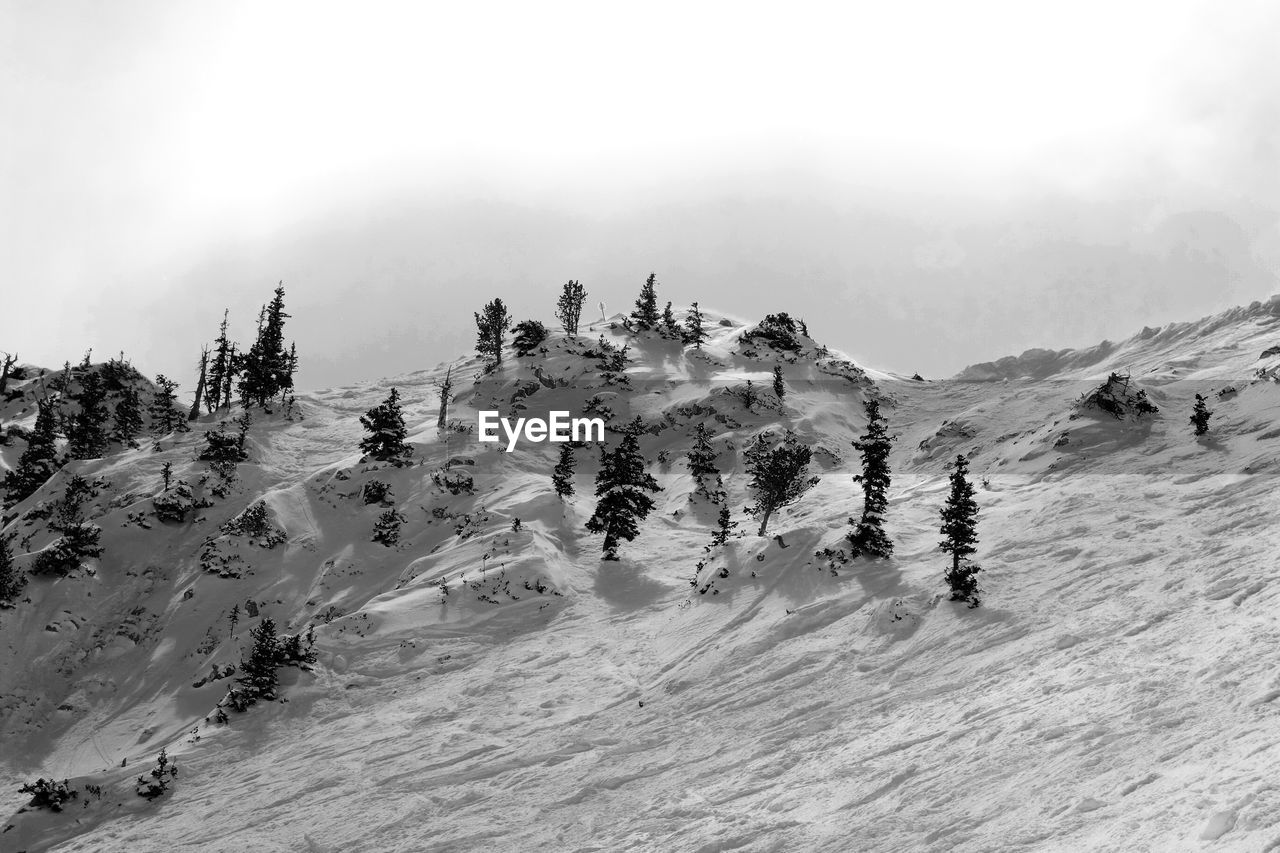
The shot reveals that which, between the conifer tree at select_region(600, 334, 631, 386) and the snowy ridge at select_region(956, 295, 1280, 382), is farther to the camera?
the conifer tree at select_region(600, 334, 631, 386)

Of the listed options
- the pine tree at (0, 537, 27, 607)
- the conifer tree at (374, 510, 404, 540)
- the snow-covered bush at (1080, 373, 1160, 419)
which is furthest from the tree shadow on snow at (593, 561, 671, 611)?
the snow-covered bush at (1080, 373, 1160, 419)

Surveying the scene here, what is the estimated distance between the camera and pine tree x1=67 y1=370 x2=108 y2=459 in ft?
215

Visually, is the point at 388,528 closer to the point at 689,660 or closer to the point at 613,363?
the point at 689,660

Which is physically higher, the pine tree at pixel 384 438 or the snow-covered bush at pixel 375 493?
the pine tree at pixel 384 438

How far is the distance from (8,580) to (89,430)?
28693 mm

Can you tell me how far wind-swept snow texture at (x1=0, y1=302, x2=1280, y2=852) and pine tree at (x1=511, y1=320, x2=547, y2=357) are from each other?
2916cm

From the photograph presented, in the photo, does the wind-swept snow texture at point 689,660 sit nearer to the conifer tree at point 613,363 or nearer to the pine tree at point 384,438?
Result: the pine tree at point 384,438

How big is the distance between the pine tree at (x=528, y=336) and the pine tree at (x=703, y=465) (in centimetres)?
2975

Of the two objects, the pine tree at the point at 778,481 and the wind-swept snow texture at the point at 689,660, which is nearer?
the wind-swept snow texture at the point at 689,660

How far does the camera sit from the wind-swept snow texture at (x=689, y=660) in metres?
16.5

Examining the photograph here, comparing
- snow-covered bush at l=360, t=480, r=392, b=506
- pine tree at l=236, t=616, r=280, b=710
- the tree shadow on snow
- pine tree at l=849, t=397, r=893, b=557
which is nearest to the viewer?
pine tree at l=236, t=616, r=280, b=710

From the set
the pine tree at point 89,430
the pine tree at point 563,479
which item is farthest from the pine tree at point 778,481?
the pine tree at point 89,430

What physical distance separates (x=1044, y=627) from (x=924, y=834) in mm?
12043

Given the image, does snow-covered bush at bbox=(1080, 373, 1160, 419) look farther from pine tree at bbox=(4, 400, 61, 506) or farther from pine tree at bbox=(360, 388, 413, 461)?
pine tree at bbox=(4, 400, 61, 506)
